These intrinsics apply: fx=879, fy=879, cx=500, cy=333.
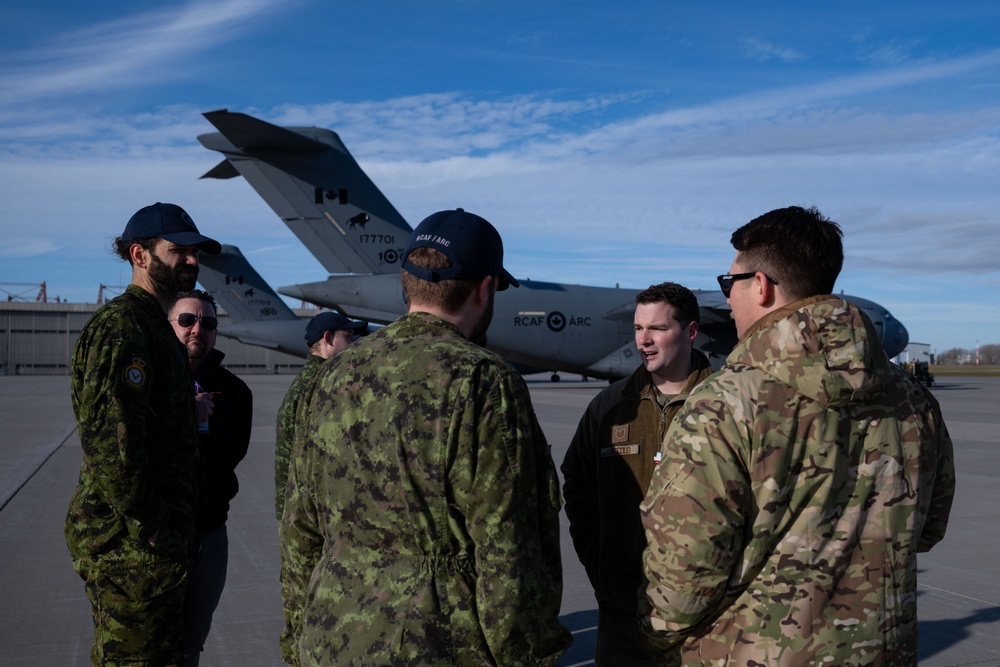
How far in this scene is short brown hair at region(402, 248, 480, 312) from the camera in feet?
7.54

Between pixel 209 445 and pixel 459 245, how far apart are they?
2.19 m

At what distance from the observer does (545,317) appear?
Result: 89.8ft

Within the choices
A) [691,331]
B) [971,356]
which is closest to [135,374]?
[691,331]

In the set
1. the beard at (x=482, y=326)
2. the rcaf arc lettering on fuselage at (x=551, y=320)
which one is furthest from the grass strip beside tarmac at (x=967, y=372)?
the beard at (x=482, y=326)

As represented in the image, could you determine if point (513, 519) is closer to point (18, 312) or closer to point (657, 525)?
point (657, 525)

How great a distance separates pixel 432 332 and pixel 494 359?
0.63ft

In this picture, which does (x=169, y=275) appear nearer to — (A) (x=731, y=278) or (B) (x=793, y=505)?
(A) (x=731, y=278)

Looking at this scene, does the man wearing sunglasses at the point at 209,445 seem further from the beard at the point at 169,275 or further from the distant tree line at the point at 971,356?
the distant tree line at the point at 971,356

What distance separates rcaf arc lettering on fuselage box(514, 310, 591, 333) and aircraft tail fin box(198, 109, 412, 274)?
5.18 metres

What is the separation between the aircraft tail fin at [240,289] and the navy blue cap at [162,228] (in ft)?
108

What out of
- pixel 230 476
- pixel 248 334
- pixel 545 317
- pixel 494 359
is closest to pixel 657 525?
pixel 494 359

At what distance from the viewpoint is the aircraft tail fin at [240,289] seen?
3528 cm

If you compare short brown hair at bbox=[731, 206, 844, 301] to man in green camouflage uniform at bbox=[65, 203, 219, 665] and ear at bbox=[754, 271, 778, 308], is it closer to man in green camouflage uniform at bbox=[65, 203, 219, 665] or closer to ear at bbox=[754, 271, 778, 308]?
ear at bbox=[754, 271, 778, 308]

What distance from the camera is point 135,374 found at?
299cm
